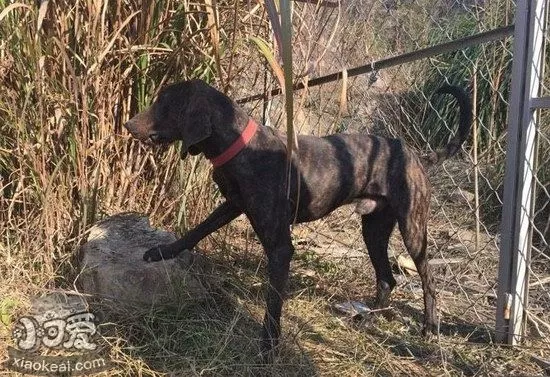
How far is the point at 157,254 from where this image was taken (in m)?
2.91

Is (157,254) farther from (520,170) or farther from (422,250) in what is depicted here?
(520,170)

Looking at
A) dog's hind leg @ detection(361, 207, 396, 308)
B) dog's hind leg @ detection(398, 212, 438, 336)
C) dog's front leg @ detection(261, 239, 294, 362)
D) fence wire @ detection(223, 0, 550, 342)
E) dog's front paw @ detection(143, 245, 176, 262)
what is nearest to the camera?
dog's front leg @ detection(261, 239, 294, 362)

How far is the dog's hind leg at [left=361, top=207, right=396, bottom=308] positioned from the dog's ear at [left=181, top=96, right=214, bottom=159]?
1155 millimetres

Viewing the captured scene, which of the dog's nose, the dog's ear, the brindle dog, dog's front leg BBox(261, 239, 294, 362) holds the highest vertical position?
the dog's ear

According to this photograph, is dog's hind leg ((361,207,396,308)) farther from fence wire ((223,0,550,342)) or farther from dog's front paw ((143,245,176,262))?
dog's front paw ((143,245,176,262))

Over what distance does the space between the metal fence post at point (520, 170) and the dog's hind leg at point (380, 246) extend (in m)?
0.66

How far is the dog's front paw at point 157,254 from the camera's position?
291 cm

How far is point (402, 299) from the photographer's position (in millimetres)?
3717

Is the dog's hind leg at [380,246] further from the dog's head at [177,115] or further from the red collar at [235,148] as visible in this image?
the dog's head at [177,115]

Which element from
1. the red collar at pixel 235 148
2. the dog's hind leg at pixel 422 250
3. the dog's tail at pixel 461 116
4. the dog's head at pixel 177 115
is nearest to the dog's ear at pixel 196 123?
the dog's head at pixel 177 115

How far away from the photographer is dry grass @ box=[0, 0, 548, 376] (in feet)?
8.75

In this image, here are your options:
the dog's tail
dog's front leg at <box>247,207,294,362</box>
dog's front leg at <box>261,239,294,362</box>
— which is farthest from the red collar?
the dog's tail

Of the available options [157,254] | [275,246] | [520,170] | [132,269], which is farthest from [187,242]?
[520,170]

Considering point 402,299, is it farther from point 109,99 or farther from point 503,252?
point 109,99
